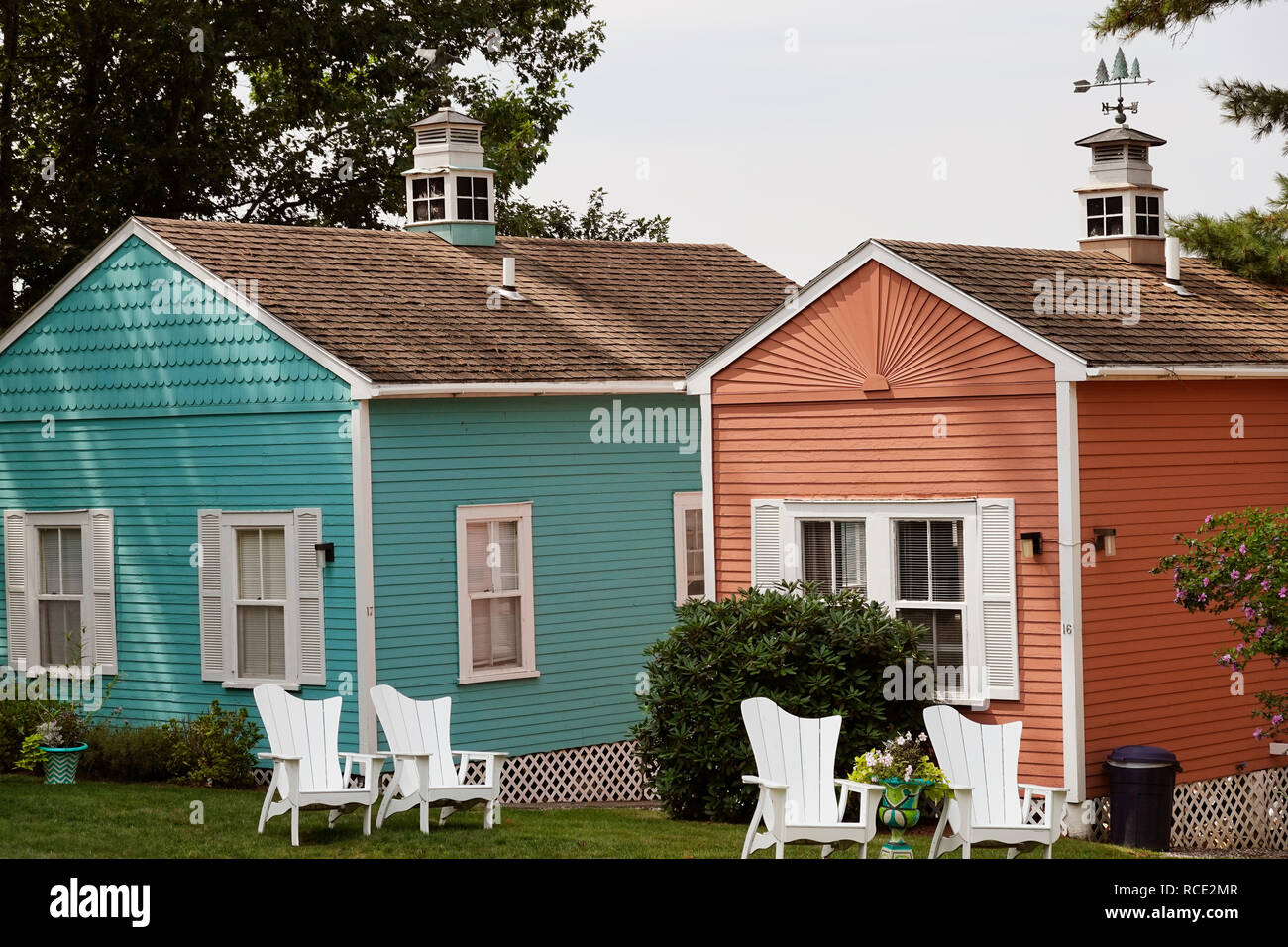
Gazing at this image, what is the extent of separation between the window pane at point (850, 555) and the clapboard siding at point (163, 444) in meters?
4.41

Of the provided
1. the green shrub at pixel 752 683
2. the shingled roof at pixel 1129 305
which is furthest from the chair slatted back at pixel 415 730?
the shingled roof at pixel 1129 305

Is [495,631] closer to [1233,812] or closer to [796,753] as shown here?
[796,753]

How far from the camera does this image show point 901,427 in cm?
1538

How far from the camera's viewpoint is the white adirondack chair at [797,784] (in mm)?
11836

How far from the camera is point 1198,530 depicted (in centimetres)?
1459

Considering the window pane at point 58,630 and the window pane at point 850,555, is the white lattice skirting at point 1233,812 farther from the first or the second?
the window pane at point 58,630

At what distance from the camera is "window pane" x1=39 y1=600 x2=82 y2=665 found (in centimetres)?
1902

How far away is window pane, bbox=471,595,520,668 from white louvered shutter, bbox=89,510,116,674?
3764 mm

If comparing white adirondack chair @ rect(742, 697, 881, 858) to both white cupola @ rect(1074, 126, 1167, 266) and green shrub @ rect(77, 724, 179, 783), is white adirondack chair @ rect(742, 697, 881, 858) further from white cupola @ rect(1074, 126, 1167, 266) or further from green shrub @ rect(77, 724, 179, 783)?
white cupola @ rect(1074, 126, 1167, 266)

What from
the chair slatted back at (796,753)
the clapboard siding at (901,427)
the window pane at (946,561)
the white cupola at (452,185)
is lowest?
the chair slatted back at (796,753)

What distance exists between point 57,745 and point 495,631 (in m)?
4.17

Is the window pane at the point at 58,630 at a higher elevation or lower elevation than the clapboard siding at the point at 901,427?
lower

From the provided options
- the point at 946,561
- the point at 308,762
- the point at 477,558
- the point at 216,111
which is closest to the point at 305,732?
the point at 308,762
